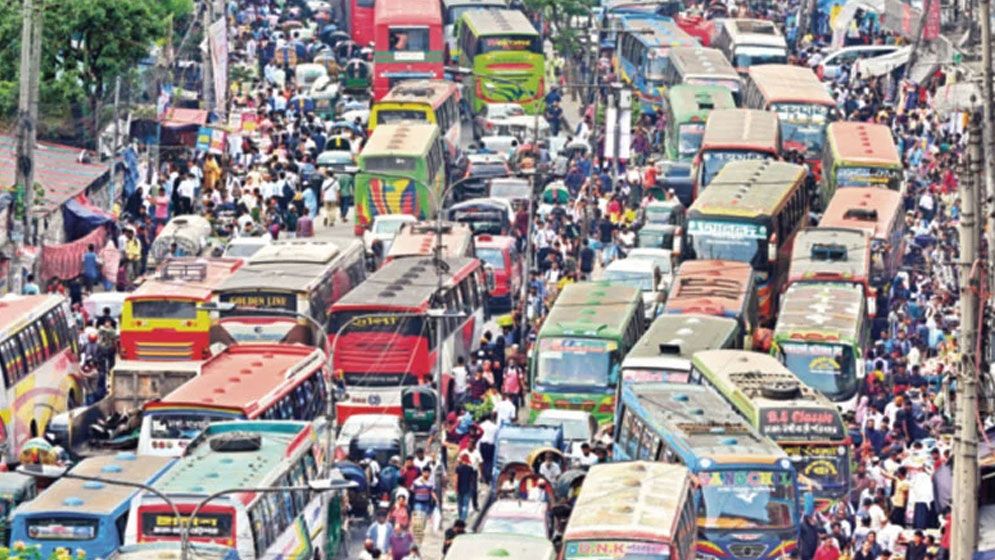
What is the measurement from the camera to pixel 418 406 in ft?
191

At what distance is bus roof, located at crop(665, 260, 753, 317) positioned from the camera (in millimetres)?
61375

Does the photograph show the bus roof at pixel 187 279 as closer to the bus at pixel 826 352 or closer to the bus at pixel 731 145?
the bus at pixel 826 352

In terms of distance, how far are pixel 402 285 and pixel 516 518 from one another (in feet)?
50.5

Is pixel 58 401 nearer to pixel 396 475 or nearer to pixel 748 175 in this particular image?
pixel 396 475

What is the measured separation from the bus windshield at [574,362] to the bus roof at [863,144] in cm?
1793

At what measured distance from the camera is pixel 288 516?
46.4 m

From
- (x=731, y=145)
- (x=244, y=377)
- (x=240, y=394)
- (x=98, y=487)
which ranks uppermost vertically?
(x=98, y=487)

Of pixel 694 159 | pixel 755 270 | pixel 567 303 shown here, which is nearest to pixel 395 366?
pixel 567 303

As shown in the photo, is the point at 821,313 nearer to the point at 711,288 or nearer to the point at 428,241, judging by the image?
the point at 711,288

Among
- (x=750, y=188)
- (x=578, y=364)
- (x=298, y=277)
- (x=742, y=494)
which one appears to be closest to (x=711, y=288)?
(x=578, y=364)

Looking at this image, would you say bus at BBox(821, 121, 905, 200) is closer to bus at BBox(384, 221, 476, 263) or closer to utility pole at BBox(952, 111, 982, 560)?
bus at BBox(384, 221, 476, 263)

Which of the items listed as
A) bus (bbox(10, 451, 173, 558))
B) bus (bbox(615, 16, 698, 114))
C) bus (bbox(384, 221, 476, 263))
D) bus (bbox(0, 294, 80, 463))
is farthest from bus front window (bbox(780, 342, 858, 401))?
bus (bbox(615, 16, 698, 114))

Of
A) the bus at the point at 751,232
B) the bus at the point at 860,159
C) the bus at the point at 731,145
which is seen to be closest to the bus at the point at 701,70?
the bus at the point at 731,145

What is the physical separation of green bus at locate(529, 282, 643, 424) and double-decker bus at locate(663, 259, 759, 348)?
95.6 inches
